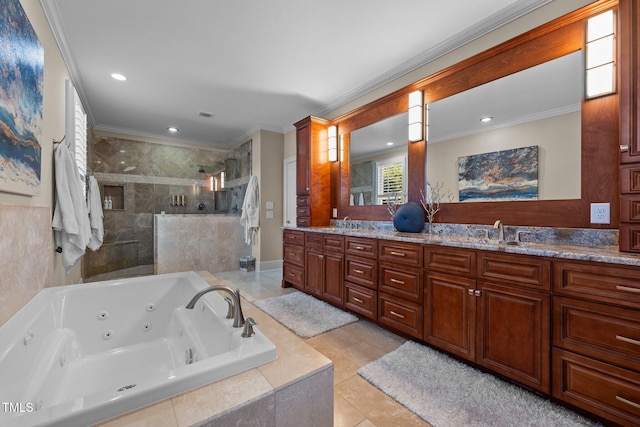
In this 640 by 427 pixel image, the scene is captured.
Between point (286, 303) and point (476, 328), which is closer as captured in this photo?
point (476, 328)

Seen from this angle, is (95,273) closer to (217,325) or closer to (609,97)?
(217,325)

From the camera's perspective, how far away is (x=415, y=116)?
2.77 metres

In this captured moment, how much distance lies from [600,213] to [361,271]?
175 centimetres

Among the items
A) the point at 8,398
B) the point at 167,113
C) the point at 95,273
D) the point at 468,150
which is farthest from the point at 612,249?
the point at 95,273

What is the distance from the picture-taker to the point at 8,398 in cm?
106

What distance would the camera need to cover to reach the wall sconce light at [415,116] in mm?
2740

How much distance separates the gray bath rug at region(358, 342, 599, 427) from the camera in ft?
4.61

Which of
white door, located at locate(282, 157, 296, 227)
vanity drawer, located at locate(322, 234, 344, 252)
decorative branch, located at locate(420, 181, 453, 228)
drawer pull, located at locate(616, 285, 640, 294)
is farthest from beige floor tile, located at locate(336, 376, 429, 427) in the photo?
white door, located at locate(282, 157, 296, 227)

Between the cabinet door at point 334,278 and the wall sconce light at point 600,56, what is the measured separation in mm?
2302

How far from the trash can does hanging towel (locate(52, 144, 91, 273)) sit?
2580mm

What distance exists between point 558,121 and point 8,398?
132 inches

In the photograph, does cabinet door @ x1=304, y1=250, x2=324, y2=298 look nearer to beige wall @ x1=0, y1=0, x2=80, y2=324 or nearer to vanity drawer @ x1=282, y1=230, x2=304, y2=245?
vanity drawer @ x1=282, y1=230, x2=304, y2=245

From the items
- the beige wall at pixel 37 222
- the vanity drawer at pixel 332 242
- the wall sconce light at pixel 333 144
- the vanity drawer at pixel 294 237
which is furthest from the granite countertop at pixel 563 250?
the beige wall at pixel 37 222

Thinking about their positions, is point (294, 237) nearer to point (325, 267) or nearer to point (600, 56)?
point (325, 267)
